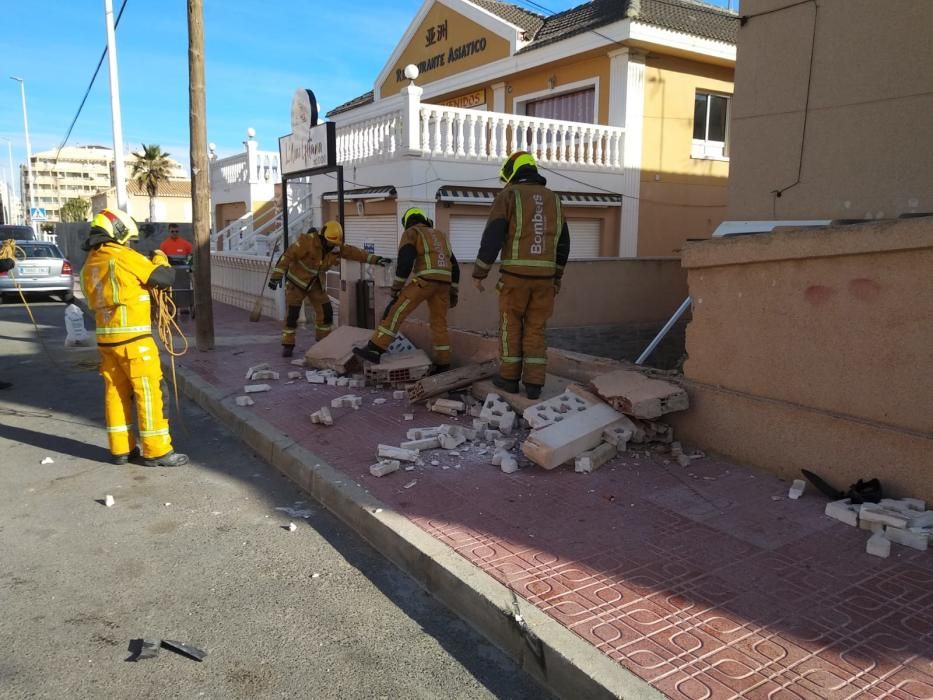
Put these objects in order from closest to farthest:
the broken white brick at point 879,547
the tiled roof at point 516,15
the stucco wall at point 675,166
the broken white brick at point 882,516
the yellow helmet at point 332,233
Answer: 1. the broken white brick at point 879,547
2. the broken white brick at point 882,516
3. the yellow helmet at point 332,233
4. the stucco wall at point 675,166
5. the tiled roof at point 516,15

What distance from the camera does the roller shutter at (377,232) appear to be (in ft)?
46.6

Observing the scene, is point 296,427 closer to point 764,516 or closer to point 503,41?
point 764,516

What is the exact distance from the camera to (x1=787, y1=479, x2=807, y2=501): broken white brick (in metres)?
4.49

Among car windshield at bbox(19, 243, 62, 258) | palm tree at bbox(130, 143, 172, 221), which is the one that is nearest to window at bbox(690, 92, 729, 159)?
car windshield at bbox(19, 243, 62, 258)

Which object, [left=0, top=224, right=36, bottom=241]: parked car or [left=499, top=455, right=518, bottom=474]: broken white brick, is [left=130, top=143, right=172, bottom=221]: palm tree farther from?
[left=499, top=455, right=518, bottom=474]: broken white brick

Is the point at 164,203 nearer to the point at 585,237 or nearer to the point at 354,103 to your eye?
the point at 354,103

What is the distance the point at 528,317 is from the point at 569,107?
1209 cm

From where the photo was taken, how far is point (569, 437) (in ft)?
16.7

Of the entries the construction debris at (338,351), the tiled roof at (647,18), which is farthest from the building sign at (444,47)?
the construction debris at (338,351)

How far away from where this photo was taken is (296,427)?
631 centimetres

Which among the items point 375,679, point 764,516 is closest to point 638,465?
point 764,516

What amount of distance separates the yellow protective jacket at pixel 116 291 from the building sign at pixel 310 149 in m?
5.16

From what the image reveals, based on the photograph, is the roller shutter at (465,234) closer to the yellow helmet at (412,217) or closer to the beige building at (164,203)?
the yellow helmet at (412,217)

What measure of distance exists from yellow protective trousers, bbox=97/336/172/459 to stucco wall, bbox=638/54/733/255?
1237cm
